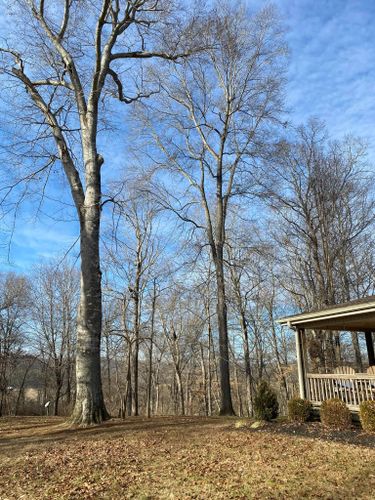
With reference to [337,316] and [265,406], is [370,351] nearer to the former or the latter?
[337,316]

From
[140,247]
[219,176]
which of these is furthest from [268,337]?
[219,176]

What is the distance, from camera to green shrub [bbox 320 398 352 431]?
29.8 feet

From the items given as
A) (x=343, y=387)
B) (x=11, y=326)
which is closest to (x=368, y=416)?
(x=343, y=387)

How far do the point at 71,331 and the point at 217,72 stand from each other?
20936 mm

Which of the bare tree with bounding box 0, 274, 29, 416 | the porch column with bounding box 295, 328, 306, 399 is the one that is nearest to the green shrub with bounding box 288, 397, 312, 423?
the porch column with bounding box 295, 328, 306, 399

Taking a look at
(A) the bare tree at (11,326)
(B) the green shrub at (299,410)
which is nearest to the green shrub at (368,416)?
(B) the green shrub at (299,410)

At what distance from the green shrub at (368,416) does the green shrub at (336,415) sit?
0.63 m

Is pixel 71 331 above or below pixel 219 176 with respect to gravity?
below

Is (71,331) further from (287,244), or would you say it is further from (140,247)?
(287,244)

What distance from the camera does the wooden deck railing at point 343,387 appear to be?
961 cm

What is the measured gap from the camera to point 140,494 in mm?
4211

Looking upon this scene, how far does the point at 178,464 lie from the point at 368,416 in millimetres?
4953

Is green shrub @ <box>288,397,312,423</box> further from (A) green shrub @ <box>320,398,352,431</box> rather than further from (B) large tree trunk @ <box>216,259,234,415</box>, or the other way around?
(B) large tree trunk @ <box>216,259,234,415</box>

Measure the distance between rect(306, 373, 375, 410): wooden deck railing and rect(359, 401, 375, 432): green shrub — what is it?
2.49 feet
